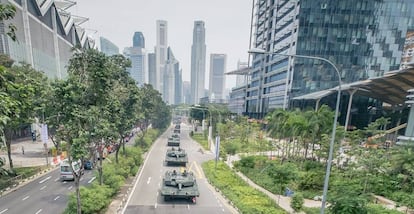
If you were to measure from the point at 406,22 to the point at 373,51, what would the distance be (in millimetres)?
9940

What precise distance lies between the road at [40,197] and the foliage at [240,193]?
12.4 m

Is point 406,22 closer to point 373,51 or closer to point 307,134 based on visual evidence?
point 373,51

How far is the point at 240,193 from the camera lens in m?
18.7

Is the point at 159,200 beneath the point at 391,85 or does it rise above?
beneath

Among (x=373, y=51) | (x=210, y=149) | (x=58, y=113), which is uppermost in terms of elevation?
(x=373, y=51)

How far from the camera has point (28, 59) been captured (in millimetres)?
42688

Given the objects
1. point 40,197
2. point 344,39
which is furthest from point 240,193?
point 344,39

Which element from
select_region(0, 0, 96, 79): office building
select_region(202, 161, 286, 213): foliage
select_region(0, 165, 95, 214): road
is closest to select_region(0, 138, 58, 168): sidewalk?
select_region(0, 165, 95, 214): road

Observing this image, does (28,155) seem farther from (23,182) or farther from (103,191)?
(103,191)

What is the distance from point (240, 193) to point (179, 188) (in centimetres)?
507

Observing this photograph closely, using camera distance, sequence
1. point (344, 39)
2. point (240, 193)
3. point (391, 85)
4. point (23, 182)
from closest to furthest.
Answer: point (240, 193)
point (23, 182)
point (391, 85)
point (344, 39)

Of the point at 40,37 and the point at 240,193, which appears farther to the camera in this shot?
the point at 40,37

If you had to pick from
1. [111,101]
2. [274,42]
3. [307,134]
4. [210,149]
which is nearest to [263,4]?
[274,42]

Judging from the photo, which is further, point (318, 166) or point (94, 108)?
point (318, 166)
